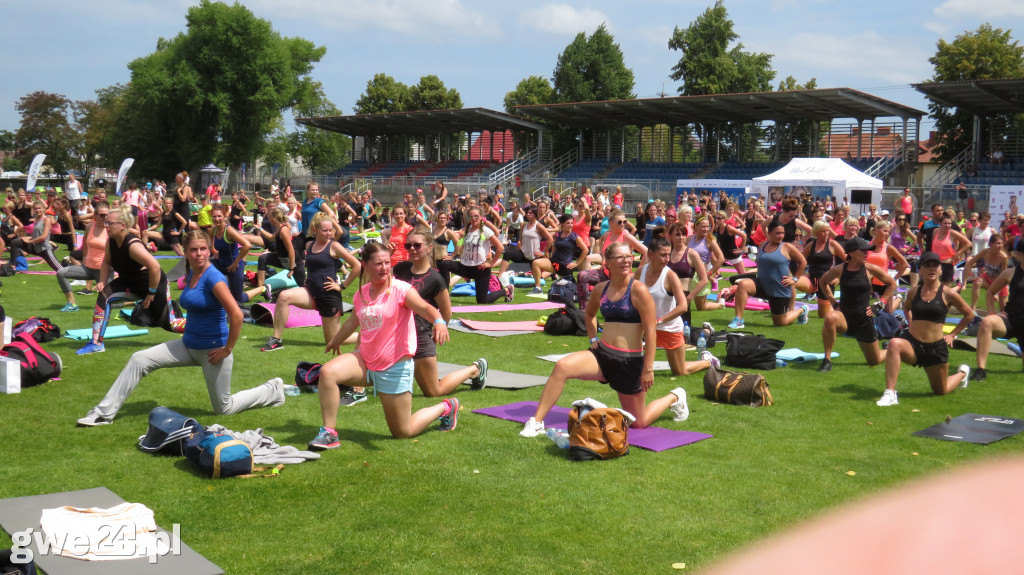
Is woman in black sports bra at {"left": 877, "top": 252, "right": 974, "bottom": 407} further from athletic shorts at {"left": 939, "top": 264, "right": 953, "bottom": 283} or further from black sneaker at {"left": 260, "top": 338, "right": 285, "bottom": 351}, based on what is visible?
athletic shorts at {"left": 939, "top": 264, "right": 953, "bottom": 283}

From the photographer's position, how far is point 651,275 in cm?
945

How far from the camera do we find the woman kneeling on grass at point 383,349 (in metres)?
7.05

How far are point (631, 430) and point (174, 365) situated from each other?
159 inches

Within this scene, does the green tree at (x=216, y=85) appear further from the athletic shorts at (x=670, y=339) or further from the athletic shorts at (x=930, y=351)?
the athletic shorts at (x=930, y=351)

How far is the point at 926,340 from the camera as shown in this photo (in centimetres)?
903

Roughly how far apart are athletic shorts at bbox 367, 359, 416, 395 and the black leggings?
8.71 metres

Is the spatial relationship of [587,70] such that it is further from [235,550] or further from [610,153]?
[235,550]

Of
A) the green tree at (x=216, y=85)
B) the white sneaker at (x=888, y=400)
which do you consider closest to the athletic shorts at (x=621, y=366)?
the white sneaker at (x=888, y=400)

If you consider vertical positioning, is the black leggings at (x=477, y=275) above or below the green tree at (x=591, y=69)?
below

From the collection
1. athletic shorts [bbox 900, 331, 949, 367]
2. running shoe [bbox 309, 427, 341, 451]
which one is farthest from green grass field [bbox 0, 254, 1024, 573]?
athletic shorts [bbox 900, 331, 949, 367]

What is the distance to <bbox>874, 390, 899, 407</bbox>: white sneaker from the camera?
882 centimetres

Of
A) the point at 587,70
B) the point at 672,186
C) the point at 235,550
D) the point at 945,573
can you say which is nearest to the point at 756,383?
the point at 235,550

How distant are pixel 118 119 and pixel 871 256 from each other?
7965 cm

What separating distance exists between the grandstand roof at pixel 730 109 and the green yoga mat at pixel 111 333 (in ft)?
120
